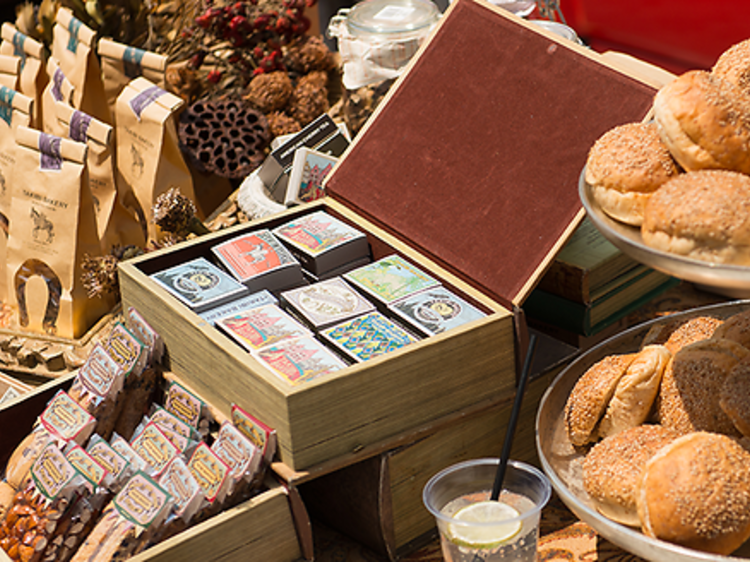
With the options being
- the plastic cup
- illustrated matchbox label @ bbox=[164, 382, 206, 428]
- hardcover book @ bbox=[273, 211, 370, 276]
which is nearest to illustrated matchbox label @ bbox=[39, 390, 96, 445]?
illustrated matchbox label @ bbox=[164, 382, 206, 428]

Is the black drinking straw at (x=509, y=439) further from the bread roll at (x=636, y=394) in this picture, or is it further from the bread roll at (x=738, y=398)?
the bread roll at (x=738, y=398)

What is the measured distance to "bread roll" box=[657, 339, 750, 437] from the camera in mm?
1088

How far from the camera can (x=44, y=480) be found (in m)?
Result: 1.25

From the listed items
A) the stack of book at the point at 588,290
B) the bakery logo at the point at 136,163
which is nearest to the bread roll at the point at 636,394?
the stack of book at the point at 588,290

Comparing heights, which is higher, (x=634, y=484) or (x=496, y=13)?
(x=496, y=13)

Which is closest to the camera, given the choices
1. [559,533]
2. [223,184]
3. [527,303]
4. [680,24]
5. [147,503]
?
[147,503]

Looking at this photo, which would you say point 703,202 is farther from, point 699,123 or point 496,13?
point 496,13

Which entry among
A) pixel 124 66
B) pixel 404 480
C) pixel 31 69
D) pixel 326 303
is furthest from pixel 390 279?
pixel 31 69

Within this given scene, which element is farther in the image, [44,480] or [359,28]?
[359,28]

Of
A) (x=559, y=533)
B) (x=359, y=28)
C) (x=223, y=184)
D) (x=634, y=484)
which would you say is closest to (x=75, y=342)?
(x=223, y=184)

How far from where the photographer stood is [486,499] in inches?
46.4

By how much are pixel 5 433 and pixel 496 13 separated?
1.18 m

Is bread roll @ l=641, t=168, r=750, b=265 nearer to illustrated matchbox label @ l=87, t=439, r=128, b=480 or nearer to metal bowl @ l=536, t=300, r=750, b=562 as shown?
metal bowl @ l=536, t=300, r=750, b=562

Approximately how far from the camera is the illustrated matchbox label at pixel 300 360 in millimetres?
1208
